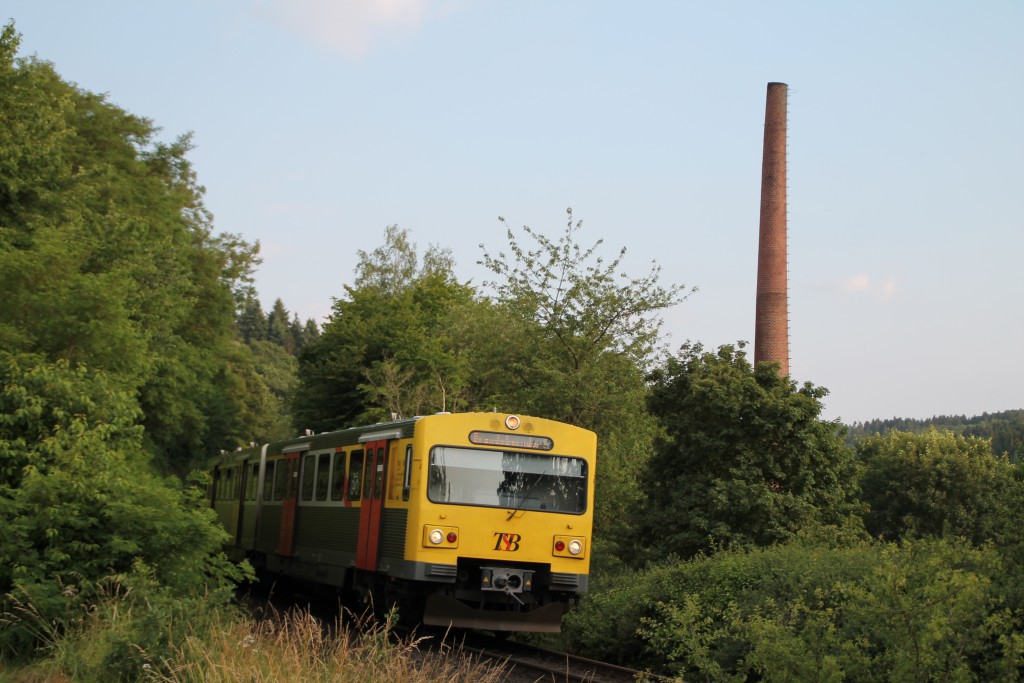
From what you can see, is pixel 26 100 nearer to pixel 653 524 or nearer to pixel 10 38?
pixel 10 38

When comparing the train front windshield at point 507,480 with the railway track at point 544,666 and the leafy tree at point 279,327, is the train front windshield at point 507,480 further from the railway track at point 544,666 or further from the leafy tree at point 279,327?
the leafy tree at point 279,327

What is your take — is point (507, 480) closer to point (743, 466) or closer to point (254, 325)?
point (743, 466)

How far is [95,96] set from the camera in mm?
37469

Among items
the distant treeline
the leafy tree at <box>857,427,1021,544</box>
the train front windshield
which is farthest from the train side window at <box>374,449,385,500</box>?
the distant treeline

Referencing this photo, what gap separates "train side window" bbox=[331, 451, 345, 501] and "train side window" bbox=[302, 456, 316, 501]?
1.47m

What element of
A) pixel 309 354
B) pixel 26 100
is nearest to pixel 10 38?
pixel 26 100

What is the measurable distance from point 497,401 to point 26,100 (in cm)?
1206

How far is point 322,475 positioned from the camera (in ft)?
65.1

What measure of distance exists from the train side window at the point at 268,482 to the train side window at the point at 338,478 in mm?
5113

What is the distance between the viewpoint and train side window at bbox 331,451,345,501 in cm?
1853

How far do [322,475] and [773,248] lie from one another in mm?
20790

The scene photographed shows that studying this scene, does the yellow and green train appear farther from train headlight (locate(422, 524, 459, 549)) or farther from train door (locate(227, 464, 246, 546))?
train door (locate(227, 464, 246, 546))

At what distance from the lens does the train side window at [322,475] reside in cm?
1947

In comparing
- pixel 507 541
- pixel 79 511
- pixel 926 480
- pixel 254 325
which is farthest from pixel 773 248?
pixel 254 325
